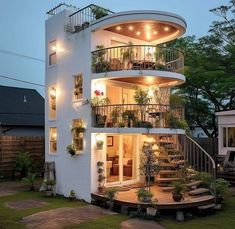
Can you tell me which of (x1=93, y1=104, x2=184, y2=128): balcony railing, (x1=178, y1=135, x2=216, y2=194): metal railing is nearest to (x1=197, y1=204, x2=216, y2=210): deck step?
(x1=178, y1=135, x2=216, y2=194): metal railing

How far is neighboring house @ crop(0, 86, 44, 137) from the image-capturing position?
25.2 m

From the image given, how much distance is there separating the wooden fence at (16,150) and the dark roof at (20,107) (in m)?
3.95

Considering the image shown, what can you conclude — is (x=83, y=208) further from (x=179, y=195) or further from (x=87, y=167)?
(x=179, y=195)

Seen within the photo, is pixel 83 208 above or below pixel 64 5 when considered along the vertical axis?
below

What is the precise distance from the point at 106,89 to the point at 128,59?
169cm

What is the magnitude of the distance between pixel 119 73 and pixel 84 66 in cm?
173

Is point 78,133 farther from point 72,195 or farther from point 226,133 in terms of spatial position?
point 226,133

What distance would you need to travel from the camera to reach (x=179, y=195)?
11883 mm

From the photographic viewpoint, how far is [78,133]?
1496 cm

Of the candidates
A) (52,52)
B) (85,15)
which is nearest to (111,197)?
(52,52)

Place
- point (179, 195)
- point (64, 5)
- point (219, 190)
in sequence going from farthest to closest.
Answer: point (64, 5) → point (219, 190) → point (179, 195)

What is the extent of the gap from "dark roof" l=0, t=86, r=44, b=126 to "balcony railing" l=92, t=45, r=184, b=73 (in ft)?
40.4

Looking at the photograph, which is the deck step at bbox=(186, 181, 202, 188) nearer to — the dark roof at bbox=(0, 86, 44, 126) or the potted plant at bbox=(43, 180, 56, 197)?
the potted plant at bbox=(43, 180, 56, 197)

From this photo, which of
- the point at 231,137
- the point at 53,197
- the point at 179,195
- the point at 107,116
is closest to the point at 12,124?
the point at 53,197
